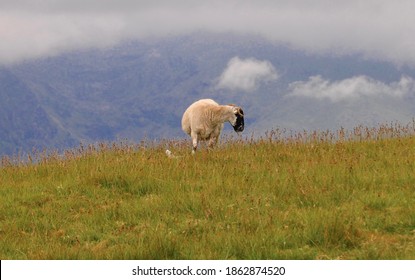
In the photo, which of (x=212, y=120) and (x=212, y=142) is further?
(x=212, y=120)

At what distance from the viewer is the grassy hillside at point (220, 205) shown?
6.83 m

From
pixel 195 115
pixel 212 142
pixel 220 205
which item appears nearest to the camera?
pixel 220 205

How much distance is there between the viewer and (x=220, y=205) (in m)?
8.60

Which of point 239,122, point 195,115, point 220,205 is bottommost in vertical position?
point 220,205

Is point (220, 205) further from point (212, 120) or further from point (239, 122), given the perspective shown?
point (212, 120)

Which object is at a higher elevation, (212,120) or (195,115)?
(195,115)

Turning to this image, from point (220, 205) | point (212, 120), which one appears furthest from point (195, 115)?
point (220, 205)

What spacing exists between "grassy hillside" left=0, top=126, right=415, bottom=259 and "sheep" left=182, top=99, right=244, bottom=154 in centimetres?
308

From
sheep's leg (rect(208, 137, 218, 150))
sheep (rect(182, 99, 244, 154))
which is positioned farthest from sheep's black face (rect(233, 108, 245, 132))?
sheep's leg (rect(208, 137, 218, 150))

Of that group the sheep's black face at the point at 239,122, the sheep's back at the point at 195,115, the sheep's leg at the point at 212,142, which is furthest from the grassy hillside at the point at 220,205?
the sheep's back at the point at 195,115

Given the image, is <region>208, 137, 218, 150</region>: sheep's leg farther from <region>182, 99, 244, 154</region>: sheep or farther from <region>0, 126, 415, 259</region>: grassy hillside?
<region>0, 126, 415, 259</region>: grassy hillside

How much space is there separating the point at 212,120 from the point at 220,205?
8.50m

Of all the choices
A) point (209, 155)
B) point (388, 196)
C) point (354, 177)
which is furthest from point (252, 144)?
point (388, 196)

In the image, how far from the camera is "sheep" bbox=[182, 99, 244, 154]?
16.7 metres
